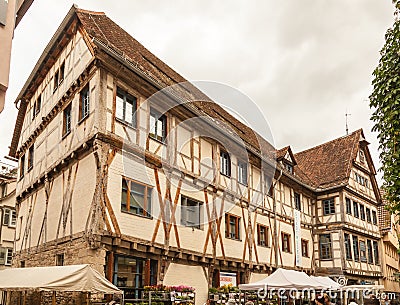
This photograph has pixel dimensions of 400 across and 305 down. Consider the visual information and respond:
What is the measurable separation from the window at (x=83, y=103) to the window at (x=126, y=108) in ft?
3.29

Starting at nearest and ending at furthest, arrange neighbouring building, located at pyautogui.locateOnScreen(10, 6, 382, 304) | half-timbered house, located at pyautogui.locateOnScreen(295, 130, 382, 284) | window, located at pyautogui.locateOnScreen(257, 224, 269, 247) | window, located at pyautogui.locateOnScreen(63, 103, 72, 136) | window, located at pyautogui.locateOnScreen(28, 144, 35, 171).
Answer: neighbouring building, located at pyautogui.locateOnScreen(10, 6, 382, 304)
window, located at pyautogui.locateOnScreen(63, 103, 72, 136)
window, located at pyautogui.locateOnScreen(28, 144, 35, 171)
window, located at pyautogui.locateOnScreen(257, 224, 269, 247)
half-timbered house, located at pyautogui.locateOnScreen(295, 130, 382, 284)

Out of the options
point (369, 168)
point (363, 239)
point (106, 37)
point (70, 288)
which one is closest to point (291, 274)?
point (70, 288)

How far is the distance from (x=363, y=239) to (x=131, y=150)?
18871 millimetres

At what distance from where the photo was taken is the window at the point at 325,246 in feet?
83.1

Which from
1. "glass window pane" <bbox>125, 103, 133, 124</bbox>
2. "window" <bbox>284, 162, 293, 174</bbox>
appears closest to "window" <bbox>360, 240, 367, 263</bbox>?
"window" <bbox>284, 162, 293, 174</bbox>

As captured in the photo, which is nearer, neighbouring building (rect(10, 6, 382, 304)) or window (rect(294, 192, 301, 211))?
neighbouring building (rect(10, 6, 382, 304))

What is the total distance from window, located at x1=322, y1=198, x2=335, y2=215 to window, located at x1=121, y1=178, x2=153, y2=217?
1491 cm

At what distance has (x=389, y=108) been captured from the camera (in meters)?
8.30

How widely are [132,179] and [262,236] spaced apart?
28.9 ft

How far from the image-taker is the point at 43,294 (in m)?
13.8

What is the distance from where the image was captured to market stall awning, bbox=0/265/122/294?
995cm

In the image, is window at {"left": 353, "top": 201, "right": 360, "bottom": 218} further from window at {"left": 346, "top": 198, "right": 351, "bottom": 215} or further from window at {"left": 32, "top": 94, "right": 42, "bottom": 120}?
window at {"left": 32, "top": 94, "right": 42, "bottom": 120}

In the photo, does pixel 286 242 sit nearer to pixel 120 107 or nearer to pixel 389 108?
pixel 120 107

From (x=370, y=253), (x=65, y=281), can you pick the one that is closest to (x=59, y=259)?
(x=65, y=281)
